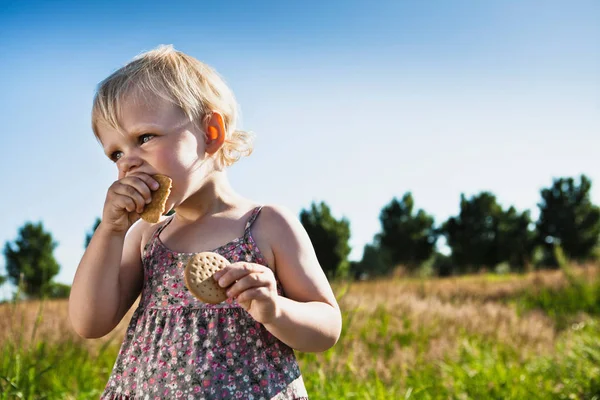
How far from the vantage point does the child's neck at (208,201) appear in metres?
1.83

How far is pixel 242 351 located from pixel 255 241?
0.32 m

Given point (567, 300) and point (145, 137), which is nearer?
point (145, 137)

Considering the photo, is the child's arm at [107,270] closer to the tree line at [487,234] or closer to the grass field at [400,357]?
the grass field at [400,357]

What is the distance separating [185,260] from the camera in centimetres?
177

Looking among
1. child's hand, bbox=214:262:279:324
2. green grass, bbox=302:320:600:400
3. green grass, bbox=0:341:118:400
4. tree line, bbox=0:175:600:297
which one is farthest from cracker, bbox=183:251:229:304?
tree line, bbox=0:175:600:297

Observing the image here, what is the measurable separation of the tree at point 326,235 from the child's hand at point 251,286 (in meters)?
19.2

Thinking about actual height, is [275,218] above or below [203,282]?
above

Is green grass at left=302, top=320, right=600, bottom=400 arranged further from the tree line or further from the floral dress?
the tree line

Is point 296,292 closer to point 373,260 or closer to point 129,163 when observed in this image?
point 129,163

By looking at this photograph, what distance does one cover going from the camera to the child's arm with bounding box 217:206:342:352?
5.20ft

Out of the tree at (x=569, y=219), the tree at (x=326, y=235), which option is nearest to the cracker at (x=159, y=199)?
the tree at (x=326, y=235)

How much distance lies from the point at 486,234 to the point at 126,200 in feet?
94.5

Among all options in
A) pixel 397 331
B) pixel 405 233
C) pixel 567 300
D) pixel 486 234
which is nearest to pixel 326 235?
pixel 405 233

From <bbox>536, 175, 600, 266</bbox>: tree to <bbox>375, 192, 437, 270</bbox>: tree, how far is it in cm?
524
